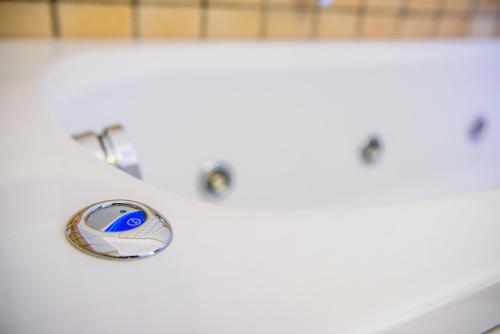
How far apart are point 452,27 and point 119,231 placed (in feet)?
4.24

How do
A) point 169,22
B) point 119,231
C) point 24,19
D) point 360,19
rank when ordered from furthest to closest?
point 360,19 < point 169,22 < point 24,19 < point 119,231

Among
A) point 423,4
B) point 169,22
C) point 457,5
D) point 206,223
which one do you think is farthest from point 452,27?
point 206,223

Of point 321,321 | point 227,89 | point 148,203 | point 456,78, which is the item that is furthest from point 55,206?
point 456,78

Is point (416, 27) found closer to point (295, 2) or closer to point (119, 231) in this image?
point (295, 2)

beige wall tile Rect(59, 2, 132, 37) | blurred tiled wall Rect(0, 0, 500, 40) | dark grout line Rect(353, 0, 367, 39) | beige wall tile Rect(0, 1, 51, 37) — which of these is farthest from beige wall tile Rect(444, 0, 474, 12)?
beige wall tile Rect(0, 1, 51, 37)

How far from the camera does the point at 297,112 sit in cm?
84

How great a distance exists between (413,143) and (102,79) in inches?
29.0

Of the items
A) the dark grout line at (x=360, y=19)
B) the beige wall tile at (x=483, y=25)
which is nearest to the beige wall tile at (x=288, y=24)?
the dark grout line at (x=360, y=19)

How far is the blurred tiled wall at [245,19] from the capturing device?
0.73 metres

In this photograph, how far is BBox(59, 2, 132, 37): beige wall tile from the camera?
75 centimetres

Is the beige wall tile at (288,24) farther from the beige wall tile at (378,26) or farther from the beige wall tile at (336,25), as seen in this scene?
the beige wall tile at (378,26)

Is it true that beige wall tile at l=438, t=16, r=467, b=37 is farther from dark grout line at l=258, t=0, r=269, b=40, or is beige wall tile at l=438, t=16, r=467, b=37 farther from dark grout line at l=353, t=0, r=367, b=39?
dark grout line at l=258, t=0, r=269, b=40

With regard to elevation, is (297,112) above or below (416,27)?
below

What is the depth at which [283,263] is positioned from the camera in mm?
223
